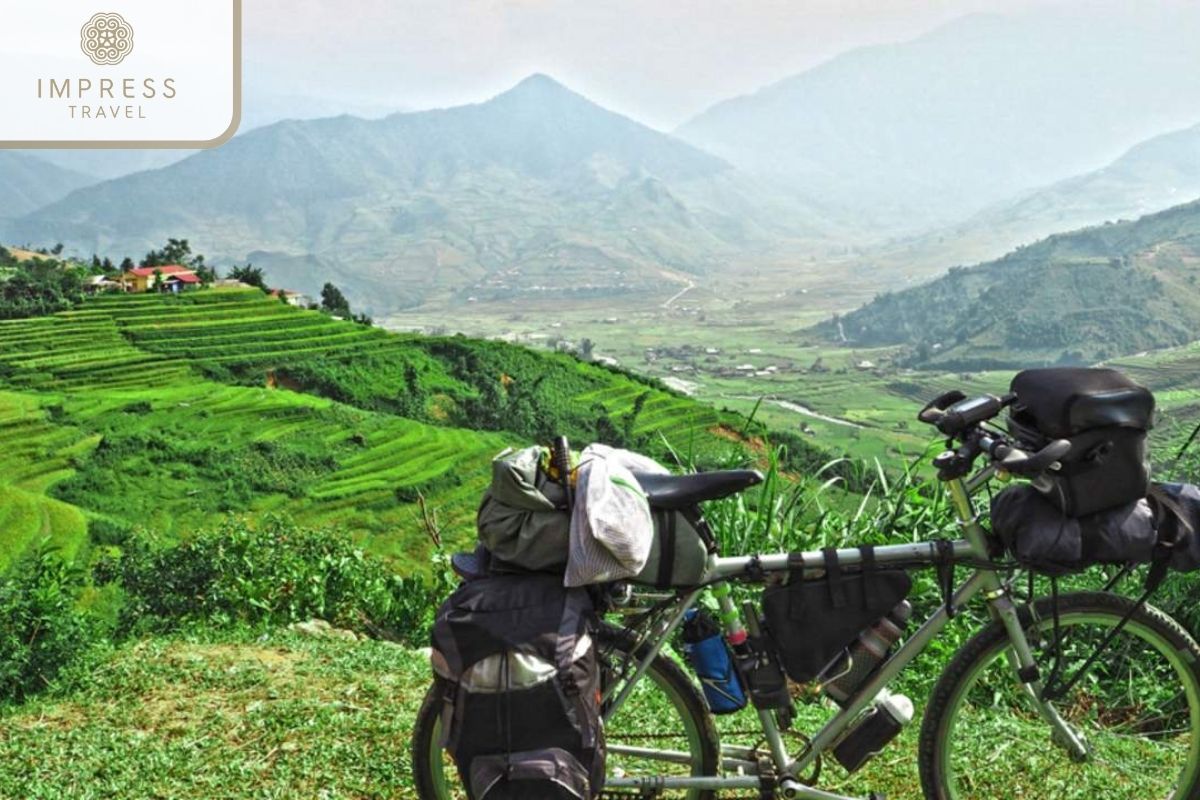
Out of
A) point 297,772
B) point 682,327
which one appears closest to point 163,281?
point 297,772

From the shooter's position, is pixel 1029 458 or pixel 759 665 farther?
pixel 759 665

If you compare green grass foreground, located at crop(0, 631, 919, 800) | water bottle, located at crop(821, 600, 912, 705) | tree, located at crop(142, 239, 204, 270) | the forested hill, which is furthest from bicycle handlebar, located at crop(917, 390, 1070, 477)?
the forested hill

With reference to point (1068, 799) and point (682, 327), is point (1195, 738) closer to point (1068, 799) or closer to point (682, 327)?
point (1068, 799)

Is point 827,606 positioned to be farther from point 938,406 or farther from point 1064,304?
point 1064,304

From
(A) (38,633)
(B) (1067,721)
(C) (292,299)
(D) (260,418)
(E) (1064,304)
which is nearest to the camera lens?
(B) (1067,721)

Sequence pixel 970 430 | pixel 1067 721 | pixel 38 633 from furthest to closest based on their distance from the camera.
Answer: pixel 38 633
pixel 1067 721
pixel 970 430

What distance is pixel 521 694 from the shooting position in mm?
1964

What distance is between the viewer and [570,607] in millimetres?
2031

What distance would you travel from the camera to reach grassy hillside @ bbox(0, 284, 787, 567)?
2778 centimetres

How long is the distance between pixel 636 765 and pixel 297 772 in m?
1.14

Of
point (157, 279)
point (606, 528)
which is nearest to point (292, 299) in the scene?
point (157, 279)

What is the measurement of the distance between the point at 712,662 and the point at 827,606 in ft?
1.07

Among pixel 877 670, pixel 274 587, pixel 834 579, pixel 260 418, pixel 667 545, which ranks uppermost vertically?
pixel 667 545

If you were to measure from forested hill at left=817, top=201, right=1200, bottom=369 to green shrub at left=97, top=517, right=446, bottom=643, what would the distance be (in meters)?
68.7
